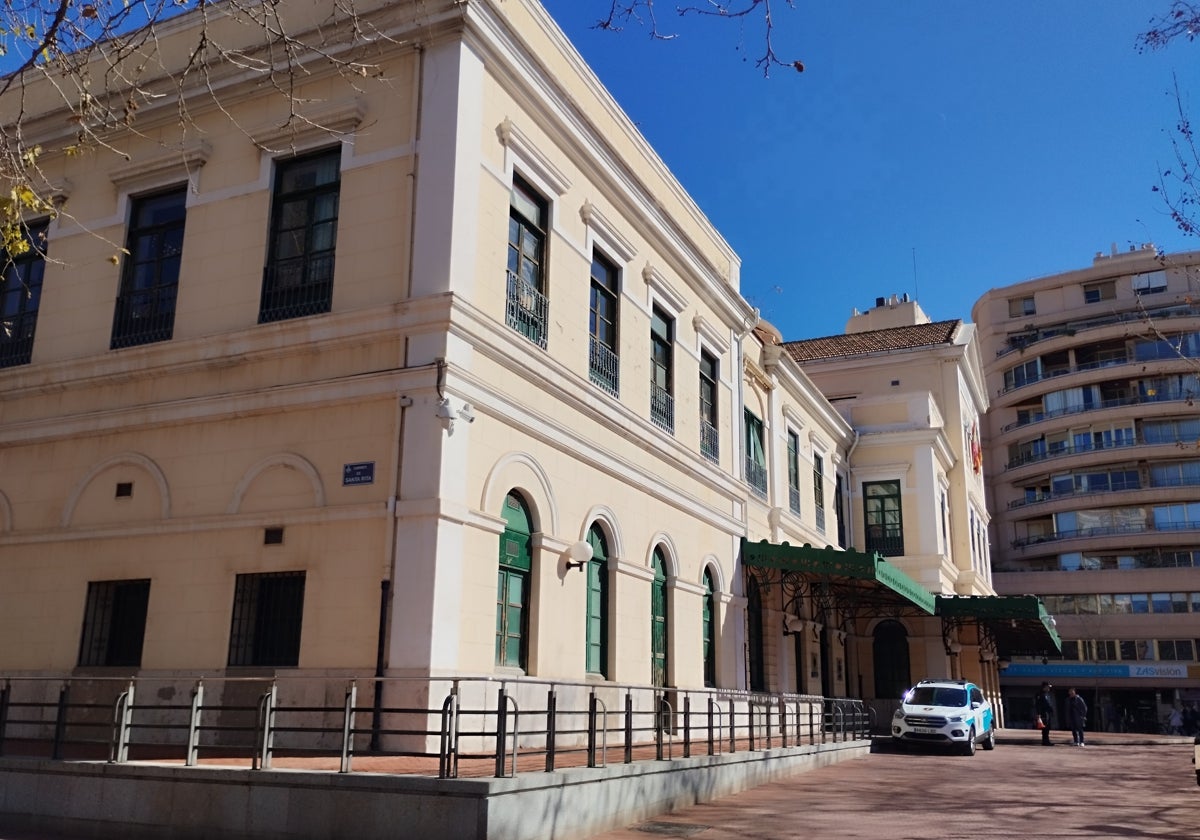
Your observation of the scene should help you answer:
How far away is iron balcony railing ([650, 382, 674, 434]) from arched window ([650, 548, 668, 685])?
224 cm

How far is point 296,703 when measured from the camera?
11.6m

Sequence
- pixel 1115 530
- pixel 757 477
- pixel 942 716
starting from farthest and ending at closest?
pixel 1115 530, pixel 757 477, pixel 942 716

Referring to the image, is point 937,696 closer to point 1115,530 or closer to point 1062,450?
point 1115,530

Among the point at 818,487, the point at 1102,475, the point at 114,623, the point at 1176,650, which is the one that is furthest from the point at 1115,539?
the point at 114,623

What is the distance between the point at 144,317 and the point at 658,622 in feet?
30.6

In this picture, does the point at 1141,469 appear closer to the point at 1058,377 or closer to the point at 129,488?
the point at 1058,377

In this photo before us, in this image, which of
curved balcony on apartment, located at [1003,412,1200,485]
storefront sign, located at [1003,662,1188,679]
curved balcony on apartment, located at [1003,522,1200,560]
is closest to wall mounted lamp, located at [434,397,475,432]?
storefront sign, located at [1003,662,1188,679]

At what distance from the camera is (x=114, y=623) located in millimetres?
13508

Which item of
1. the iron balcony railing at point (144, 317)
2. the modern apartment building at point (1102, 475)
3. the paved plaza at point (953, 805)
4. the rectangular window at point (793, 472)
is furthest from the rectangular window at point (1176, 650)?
the iron balcony railing at point (144, 317)

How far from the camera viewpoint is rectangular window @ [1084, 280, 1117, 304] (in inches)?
2763

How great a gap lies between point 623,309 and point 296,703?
27.8 feet

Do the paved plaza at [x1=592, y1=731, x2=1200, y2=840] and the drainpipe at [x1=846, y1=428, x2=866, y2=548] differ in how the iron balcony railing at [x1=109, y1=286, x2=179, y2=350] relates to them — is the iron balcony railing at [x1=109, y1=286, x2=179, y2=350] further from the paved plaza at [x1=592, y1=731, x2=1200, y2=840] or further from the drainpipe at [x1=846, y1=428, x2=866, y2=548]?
the drainpipe at [x1=846, y1=428, x2=866, y2=548]

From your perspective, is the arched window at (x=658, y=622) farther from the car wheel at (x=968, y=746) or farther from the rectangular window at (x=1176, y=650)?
the rectangular window at (x=1176, y=650)

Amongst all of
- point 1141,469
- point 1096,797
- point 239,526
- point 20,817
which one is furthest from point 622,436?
point 1141,469
